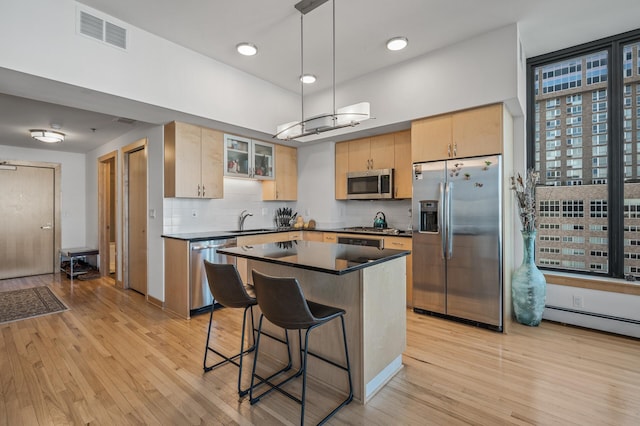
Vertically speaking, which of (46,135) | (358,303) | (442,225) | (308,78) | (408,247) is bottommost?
(358,303)

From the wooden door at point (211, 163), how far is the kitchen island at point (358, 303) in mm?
1858

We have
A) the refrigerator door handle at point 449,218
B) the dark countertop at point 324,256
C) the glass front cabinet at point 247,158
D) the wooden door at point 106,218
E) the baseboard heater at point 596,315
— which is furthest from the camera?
the wooden door at point 106,218

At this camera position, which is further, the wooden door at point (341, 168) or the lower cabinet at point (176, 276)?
the wooden door at point (341, 168)

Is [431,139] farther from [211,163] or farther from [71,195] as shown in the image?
[71,195]

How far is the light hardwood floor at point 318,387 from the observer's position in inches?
74.3

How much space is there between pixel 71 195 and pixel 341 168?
5.84 m

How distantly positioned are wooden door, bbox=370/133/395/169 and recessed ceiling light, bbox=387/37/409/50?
121 centimetres

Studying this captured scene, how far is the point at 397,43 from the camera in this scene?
3.20m

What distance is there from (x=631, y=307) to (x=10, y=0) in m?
5.70

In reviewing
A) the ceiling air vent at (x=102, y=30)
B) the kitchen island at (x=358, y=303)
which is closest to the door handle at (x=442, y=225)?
the kitchen island at (x=358, y=303)

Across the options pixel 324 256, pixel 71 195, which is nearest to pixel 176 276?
pixel 324 256

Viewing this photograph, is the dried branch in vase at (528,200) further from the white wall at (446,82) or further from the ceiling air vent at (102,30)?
the ceiling air vent at (102,30)

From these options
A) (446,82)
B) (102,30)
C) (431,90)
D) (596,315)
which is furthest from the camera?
(431,90)

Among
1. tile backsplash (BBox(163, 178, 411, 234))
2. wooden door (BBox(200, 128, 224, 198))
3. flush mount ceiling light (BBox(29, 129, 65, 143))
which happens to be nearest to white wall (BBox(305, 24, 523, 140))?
tile backsplash (BBox(163, 178, 411, 234))
